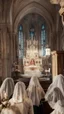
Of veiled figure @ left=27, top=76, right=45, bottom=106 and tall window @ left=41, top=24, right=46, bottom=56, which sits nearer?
veiled figure @ left=27, top=76, right=45, bottom=106

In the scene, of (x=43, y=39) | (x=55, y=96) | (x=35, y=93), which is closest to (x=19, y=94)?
(x=55, y=96)

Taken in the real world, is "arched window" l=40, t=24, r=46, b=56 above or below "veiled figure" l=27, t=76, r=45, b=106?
above

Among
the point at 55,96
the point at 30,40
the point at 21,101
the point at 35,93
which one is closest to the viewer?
the point at 21,101

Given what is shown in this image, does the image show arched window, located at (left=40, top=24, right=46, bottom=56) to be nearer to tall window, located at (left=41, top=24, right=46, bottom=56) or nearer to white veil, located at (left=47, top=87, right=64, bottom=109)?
tall window, located at (left=41, top=24, right=46, bottom=56)

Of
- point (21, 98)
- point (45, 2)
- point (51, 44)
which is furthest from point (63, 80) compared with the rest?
point (51, 44)

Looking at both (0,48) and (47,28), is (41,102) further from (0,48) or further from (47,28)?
(47,28)

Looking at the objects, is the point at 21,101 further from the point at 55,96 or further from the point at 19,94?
the point at 55,96

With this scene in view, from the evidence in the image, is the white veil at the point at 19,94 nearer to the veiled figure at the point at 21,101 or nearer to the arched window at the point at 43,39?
the veiled figure at the point at 21,101

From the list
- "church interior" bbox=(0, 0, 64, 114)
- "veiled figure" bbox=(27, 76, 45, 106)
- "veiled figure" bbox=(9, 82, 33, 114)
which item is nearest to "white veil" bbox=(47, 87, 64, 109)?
"veiled figure" bbox=(9, 82, 33, 114)

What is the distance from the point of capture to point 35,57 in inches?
992

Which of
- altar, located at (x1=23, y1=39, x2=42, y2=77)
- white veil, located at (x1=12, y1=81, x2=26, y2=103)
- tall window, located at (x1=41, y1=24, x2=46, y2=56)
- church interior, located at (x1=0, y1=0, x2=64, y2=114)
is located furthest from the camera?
tall window, located at (x1=41, y1=24, x2=46, y2=56)

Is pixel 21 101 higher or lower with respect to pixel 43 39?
lower

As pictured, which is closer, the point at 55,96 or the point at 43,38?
the point at 55,96

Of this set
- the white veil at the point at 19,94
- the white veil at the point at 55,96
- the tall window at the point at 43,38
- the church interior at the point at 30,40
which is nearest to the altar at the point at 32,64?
the church interior at the point at 30,40
